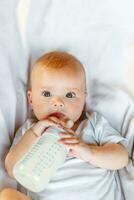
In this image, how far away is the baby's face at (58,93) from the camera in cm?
124

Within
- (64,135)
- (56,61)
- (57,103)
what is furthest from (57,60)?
Result: (64,135)

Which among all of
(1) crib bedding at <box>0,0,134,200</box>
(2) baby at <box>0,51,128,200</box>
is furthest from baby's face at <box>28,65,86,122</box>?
(1) crib bedding at <box>0,0,134,200</box>

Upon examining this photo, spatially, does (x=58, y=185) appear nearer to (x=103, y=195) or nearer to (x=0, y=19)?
(x=103, y=195)

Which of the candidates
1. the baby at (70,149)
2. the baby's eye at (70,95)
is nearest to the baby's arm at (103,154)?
the baby at (70,149)

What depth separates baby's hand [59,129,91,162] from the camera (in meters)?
1.14

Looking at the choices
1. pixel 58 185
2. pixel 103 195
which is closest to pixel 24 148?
pixel 58 185

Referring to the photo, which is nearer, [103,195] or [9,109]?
[103,195]

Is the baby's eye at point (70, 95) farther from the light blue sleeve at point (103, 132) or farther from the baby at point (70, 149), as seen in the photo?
the light blue sleeve at point (103, 132)

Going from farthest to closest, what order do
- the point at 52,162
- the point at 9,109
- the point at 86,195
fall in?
1. the point at 9,109
2. the point at 86,195
3. the point at 52,162

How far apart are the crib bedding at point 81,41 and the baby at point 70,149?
8 centimetres

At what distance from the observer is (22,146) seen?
49.1 inches

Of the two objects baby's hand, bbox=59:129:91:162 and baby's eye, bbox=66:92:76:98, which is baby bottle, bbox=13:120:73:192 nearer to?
baby's hand, bbox=59:129:91:162

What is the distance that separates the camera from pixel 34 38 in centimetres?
139

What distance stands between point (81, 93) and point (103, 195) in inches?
10.5
